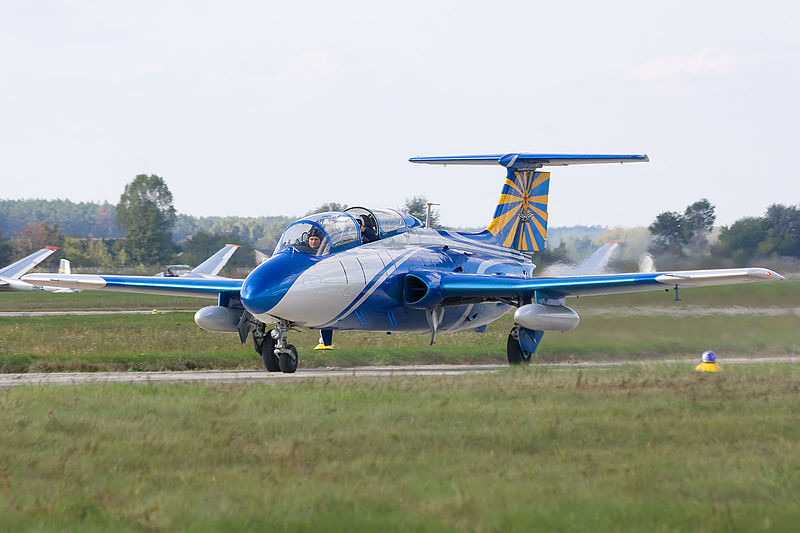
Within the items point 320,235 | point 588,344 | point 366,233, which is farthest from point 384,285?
point 588,344

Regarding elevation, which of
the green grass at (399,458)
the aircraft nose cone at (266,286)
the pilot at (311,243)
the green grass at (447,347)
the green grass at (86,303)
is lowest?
the green grass at (86,303)

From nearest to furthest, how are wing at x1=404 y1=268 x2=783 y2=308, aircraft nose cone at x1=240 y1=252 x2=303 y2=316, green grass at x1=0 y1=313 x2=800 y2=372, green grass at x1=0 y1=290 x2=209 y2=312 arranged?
aircraft nose cone at x1=240 y1=252 x2=303 y2=316
wing at x1=404 y1=268 x2=783 y2=308
green grass at x1=0 y1=313 x2=800 y2=372
green grass at x1=0 y1=290 x2=209 y2=312

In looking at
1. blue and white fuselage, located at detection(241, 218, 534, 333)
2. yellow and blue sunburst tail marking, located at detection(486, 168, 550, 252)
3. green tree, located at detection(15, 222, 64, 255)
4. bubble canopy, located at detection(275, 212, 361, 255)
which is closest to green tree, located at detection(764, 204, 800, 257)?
yellow and blue sunburst tail marking, located at detection(486, 168, 550, 252)

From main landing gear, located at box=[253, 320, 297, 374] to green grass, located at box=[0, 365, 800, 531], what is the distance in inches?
172

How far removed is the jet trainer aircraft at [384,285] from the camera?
19.0 m

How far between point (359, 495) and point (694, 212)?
1120 inches

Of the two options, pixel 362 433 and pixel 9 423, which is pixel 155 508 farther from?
pixel 9 423

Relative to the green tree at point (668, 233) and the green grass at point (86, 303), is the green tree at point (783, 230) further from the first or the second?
the green grass at point (86, 303)

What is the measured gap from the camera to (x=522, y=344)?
2342cm

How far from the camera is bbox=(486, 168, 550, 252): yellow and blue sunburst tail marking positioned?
2741 centimetres

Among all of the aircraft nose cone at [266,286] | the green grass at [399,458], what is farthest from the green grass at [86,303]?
the green grass at [399,458]

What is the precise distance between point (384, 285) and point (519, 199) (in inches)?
318

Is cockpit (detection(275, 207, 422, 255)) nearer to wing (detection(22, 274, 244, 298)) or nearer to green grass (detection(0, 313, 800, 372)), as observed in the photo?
wing (detection(22, 274, 244, 298))

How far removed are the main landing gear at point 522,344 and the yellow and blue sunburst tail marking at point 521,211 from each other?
4.18m
